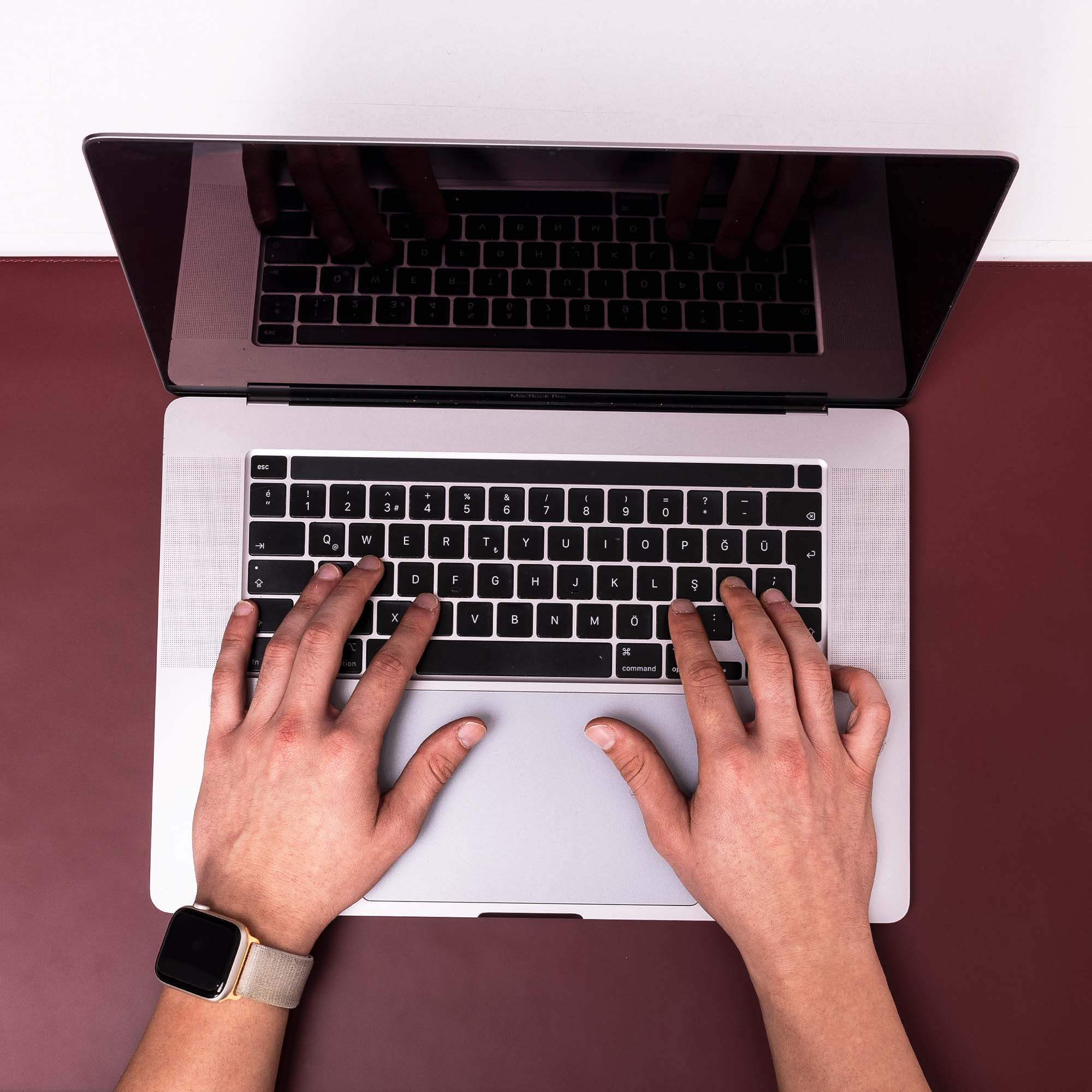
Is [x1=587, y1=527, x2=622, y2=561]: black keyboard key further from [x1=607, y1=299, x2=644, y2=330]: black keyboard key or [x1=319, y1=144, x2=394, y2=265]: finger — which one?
[x1=319, y1=144, x2=394, y2=265]: finger

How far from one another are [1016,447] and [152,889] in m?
0.98

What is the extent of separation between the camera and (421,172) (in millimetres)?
562

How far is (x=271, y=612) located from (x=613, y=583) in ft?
1.11

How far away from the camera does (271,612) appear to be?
0.77m

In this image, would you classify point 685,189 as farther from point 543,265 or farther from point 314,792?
point 314,792

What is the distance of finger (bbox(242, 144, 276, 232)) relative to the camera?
1.76ft

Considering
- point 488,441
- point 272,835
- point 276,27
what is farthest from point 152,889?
point 276,27

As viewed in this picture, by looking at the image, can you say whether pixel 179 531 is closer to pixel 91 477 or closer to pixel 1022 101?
pixel 91 477

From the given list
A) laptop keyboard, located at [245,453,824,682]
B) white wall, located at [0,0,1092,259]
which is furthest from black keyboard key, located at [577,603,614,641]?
white wall, located at [0,0,1092,259]

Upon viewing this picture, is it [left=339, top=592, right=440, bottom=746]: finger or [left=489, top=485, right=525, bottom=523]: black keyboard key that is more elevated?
[left=489, top=485, right=525, bottom=523]: black keyboard key

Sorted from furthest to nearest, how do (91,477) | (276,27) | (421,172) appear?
(91,477)
(276,27)
(421,172)

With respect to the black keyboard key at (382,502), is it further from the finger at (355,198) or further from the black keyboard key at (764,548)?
the black keyboard key at (764,548)

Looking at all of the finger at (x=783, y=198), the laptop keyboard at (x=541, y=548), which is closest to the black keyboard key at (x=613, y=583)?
the laptop keyboard at (x=541, y=548)

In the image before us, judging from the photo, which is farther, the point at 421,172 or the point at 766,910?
the point at 766,910
